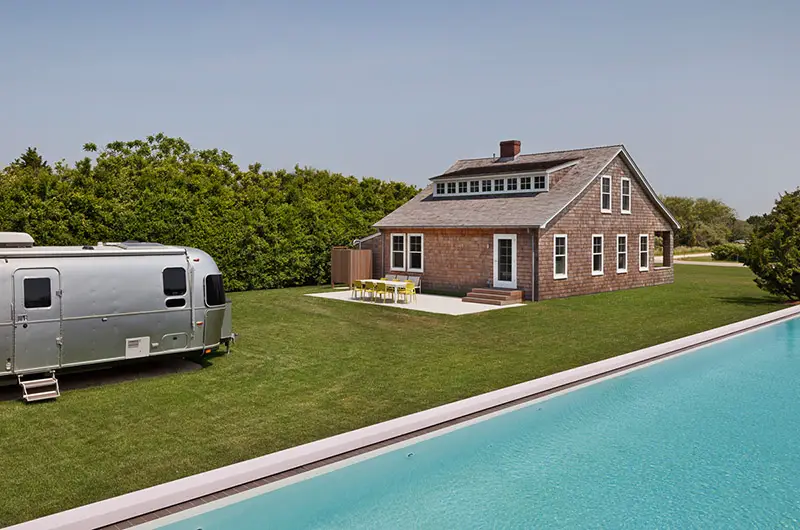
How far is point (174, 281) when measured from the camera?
11570 millimetres

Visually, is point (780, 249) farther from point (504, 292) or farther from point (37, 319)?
point (37, 319)

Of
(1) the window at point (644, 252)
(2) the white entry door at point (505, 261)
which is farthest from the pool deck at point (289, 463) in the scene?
(1) the window at point (644, 252)

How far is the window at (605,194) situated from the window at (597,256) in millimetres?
1341

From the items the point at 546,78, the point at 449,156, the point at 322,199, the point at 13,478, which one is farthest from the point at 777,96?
the point at 13,478

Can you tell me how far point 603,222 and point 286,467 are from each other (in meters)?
22.4

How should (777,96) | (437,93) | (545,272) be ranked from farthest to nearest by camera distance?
1. (777,96)
2. (437,93)
3. (545,272)

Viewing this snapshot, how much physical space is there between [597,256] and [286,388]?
62.8ft

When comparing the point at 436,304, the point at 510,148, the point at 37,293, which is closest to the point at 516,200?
the point at 510,148

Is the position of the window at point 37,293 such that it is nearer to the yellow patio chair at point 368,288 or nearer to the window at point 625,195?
the yellow patio chair at point 368,288

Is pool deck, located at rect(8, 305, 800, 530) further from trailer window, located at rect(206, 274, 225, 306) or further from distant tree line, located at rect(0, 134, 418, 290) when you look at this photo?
distant tree line, located at rect(0, 134, 418, 290)

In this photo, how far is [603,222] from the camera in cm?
2680

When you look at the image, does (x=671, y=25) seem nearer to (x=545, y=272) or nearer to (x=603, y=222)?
(x=603, y=222)

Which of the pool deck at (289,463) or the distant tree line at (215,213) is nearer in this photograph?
the pool deck at (289,463)

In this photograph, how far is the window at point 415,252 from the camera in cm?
2725
